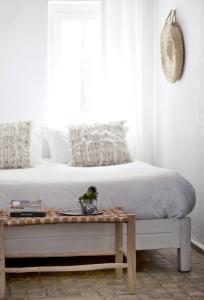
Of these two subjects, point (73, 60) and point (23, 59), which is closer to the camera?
point (23, 59)

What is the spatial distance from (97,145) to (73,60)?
108 cm

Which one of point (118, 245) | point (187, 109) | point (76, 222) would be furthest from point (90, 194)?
point (187, 109)

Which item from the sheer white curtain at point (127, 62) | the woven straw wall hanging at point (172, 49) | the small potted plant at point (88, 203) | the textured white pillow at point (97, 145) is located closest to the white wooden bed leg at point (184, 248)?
the small potted plant at point (88, 203)

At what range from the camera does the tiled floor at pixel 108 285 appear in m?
3.52

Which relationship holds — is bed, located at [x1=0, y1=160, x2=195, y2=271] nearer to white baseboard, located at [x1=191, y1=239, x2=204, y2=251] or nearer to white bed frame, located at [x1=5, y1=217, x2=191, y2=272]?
white bed frame, located at [x1=5, y1=217, x2=191, y2=272]

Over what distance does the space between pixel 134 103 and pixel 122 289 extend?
2312mm

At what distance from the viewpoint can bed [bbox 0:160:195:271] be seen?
3.91m

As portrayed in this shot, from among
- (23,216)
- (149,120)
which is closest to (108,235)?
(23,216)

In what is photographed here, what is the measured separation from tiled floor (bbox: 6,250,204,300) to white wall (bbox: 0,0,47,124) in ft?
6.38

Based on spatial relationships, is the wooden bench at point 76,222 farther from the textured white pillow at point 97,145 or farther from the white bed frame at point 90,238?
the textured white pillow at point 97,145

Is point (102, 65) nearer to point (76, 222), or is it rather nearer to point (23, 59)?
point (23, 59)

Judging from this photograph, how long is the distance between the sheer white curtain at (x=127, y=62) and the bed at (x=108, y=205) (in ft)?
5.13

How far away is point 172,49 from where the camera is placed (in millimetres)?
5086

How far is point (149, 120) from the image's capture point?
5680mm
